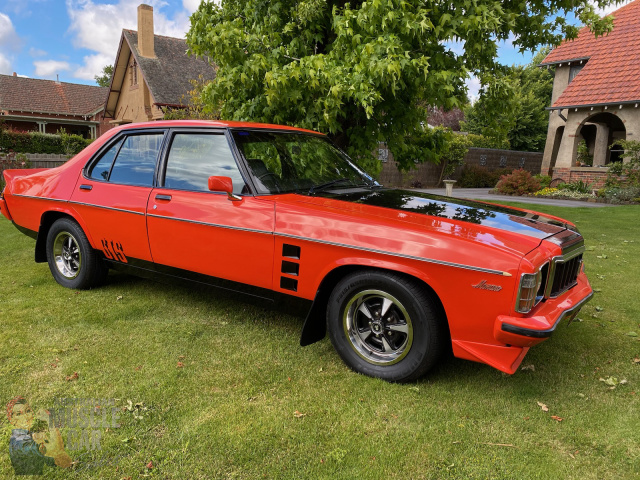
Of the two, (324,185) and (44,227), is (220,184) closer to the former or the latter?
(324,185)

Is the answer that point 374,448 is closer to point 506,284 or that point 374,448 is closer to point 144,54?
point 506,284

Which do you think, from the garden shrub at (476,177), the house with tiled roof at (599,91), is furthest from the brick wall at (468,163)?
the house with tiled roof at (599,91)

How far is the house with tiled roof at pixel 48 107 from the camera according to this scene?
1251 inches

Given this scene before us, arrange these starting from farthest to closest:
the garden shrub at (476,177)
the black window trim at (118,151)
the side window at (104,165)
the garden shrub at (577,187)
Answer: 1. the garden shrub at (476,177)
2. the garden shrub at (577,187)
3. the side window at (104,165)
4. the black window trim at (118,151)

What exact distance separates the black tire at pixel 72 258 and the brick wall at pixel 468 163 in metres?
15.4

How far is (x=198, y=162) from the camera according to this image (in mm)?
3992

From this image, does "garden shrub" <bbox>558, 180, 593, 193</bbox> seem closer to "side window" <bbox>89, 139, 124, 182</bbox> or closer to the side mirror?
"side window" <bbox>89, 139, 124, 182</bbox>

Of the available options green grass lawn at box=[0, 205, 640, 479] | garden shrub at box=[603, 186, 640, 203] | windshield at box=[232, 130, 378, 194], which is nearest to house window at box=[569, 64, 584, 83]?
garden shrub at box=[603, 186, 640, 203]

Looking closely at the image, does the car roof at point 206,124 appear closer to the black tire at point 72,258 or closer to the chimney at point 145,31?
the black tire at point 72,258

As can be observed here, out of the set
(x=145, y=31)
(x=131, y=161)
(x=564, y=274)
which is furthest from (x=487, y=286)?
(x=145, y=31)

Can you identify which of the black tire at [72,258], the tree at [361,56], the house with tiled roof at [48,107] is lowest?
the black tire at [72,258]

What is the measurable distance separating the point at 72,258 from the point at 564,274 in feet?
14.9

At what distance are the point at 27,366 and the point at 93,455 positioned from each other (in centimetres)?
125

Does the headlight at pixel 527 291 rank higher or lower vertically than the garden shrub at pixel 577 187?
lower
